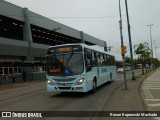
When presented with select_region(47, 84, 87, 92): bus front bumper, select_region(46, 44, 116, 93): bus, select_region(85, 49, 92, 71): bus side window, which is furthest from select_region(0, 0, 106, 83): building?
select_region(47, 84, 87, 92): bus front bumper

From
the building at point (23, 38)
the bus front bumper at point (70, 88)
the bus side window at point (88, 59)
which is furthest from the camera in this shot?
the building at point (23, 38)

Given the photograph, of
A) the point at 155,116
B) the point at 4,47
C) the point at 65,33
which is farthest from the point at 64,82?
the point at 65,33

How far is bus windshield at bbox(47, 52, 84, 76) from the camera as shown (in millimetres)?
14672

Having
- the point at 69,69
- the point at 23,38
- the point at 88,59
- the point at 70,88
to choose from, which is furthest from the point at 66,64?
the point at 23,38

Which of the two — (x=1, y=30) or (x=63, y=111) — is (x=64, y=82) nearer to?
(x=63, y=111)

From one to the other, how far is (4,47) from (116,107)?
96.8 feet

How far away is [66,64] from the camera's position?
1480cm

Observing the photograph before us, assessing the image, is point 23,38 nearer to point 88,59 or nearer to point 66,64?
point 88,59

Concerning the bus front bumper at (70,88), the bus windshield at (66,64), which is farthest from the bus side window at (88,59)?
the bus front bumper at (70,88)

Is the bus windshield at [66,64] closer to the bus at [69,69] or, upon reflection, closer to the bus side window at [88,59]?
the bus at [69,69]

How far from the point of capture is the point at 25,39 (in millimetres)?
44438

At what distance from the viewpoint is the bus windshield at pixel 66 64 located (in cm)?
1467

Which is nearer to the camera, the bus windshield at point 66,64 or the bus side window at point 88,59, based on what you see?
the bus windshield at point 66,64

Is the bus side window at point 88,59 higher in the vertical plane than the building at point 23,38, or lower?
lower
